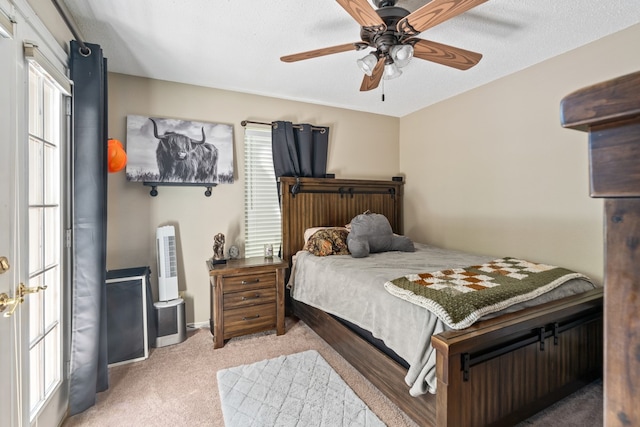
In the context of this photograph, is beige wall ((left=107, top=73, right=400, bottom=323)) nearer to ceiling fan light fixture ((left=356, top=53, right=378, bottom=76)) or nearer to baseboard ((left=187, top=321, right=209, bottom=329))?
baseboard ((left=187, top=321, right=209, bottom=329))

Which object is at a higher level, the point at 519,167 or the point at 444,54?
the point at 444,54

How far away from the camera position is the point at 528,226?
2764 mm

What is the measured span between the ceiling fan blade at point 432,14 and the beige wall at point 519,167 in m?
1.31

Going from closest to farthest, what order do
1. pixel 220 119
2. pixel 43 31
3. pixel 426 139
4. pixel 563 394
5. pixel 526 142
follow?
1. pixel 43 31
2. pixel 563 394
3. pixel 526 142
4. pixel 220 119
5. pixel 426 139

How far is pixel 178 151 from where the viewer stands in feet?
9.57

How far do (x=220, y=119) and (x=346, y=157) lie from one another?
1593 millimetres

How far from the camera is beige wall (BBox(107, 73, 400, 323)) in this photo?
2.78 m

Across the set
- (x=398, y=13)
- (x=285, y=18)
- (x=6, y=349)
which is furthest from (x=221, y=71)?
(x=6, y=349)

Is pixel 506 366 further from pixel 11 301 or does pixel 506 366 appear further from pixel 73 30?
pixel 73 30

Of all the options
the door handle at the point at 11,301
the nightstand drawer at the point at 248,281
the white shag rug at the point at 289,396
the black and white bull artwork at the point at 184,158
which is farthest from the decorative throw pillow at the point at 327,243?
the door handle at the point at 11,301

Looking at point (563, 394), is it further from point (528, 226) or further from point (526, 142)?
point (526, 142)

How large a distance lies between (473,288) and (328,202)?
2.04m

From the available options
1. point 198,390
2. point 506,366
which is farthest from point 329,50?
point 198,390

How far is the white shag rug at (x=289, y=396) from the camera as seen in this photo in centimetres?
179
